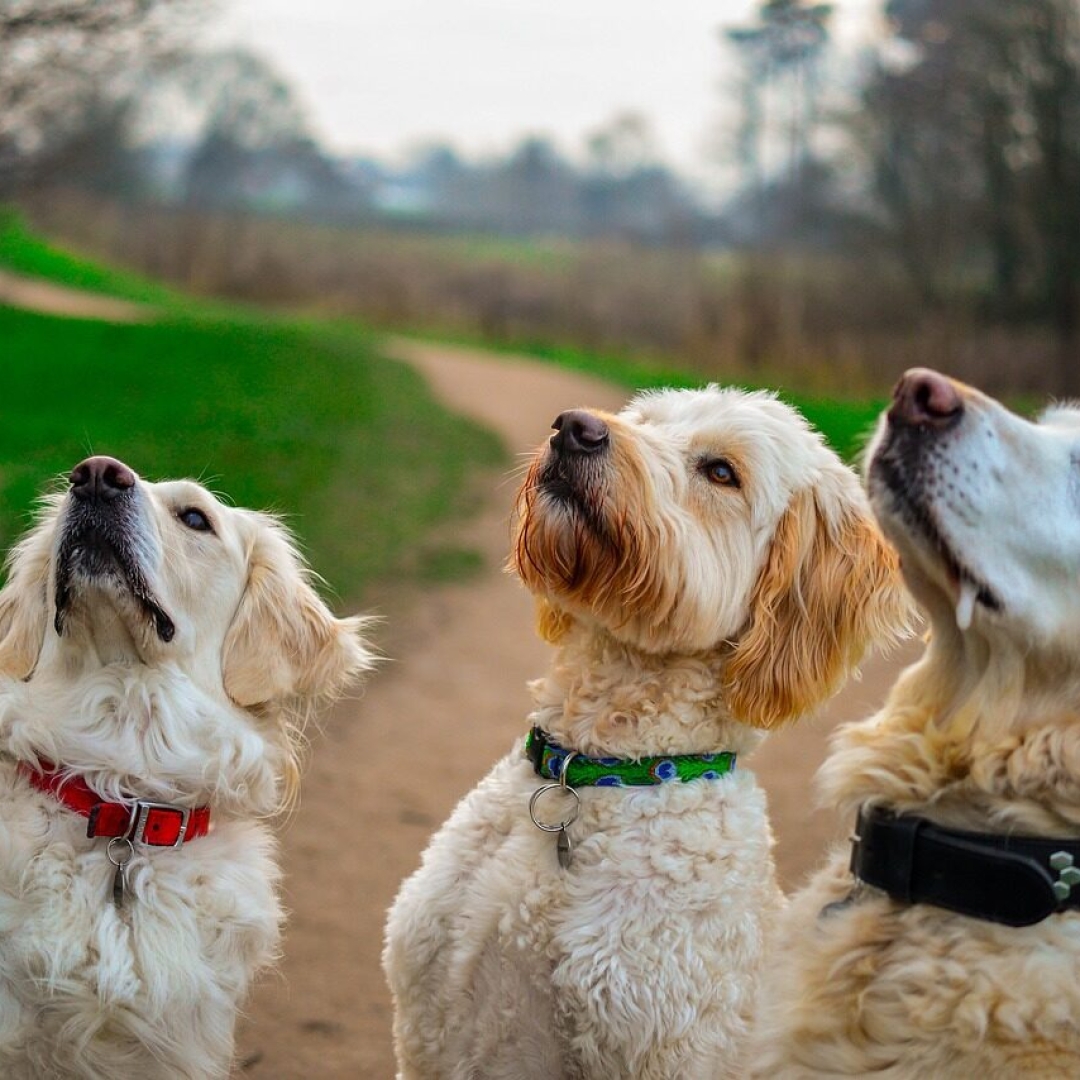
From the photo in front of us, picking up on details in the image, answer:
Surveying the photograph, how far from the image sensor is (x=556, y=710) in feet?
10.4

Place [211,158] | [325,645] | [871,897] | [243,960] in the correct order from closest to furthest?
[871,897]
[243,960]
[325,645]
[211,158]

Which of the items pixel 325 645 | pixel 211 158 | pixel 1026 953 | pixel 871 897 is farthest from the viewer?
pixel 211 158

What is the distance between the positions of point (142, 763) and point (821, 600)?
1.78 m

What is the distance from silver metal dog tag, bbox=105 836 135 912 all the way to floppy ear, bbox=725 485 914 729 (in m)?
1.51

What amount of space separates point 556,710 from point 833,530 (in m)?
0.87

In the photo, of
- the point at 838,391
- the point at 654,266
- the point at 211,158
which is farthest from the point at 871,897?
the point at 211,158

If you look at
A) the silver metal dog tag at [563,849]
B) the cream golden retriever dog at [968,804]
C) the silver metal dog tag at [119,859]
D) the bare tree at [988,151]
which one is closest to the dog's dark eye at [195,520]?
the silver metal dog tag at [119,859]

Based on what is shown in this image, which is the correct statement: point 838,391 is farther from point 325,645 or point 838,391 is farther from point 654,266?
point 325,645

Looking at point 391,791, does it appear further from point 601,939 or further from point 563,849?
point 601,939

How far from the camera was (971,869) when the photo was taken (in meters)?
2.07

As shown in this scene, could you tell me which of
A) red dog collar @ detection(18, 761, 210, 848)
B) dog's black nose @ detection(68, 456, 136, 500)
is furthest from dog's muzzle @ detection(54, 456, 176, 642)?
red dog collar @ detection(18, 761, 210, 848)

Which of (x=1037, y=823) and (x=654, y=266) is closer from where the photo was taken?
(x=1037, y=823)

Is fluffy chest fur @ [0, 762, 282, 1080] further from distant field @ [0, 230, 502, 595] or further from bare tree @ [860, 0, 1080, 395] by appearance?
bare tree @ [860, 0, 1080, 395]

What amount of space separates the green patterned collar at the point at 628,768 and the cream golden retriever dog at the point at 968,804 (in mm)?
740
